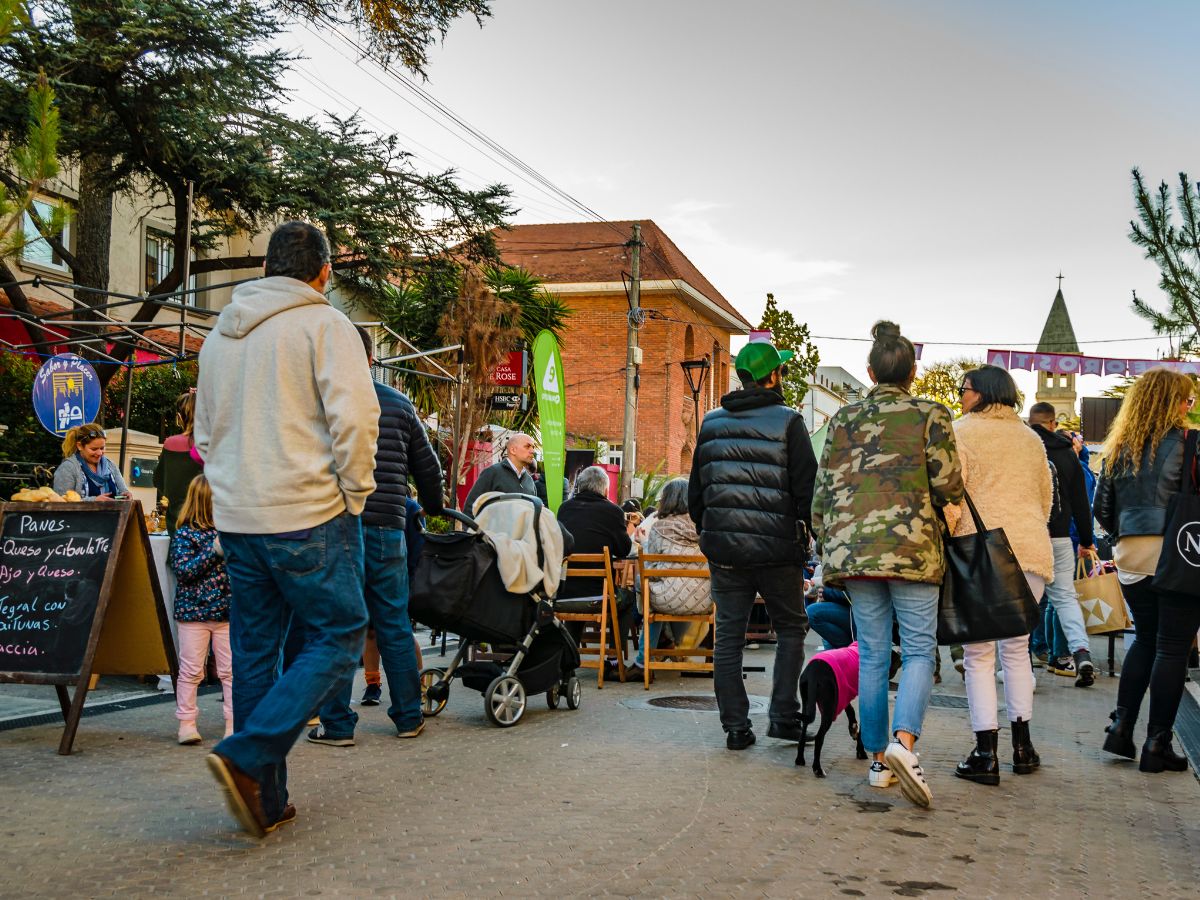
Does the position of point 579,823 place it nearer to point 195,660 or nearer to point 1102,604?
point 195,660

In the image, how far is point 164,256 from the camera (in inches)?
1009

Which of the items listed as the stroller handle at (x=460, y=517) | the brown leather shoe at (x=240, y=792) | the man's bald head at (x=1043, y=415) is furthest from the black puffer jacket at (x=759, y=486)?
the man's bald head at (x=1043, y=415)

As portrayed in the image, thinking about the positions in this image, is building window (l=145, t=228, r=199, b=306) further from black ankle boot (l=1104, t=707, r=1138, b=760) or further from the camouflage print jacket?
black ankle boot (l=1104, t=707, r=1138, b=760)

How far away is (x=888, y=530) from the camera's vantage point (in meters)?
5.46

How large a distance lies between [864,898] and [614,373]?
46804 mm

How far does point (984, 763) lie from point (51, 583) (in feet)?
15.3

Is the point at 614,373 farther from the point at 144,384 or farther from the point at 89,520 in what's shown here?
the point at 89,520

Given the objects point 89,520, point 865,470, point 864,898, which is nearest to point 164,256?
point 89,520

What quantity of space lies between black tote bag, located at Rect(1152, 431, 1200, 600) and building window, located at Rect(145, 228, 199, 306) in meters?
21.9

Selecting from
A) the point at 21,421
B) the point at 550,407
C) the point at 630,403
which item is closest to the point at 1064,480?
the point at 550,407

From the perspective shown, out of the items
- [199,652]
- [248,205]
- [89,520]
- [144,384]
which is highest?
[248,205]

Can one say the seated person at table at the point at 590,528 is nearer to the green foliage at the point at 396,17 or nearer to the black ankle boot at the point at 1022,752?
the black ankle boot at the point at 1022,752

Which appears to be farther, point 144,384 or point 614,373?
point 614,373

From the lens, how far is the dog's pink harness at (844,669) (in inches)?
233
